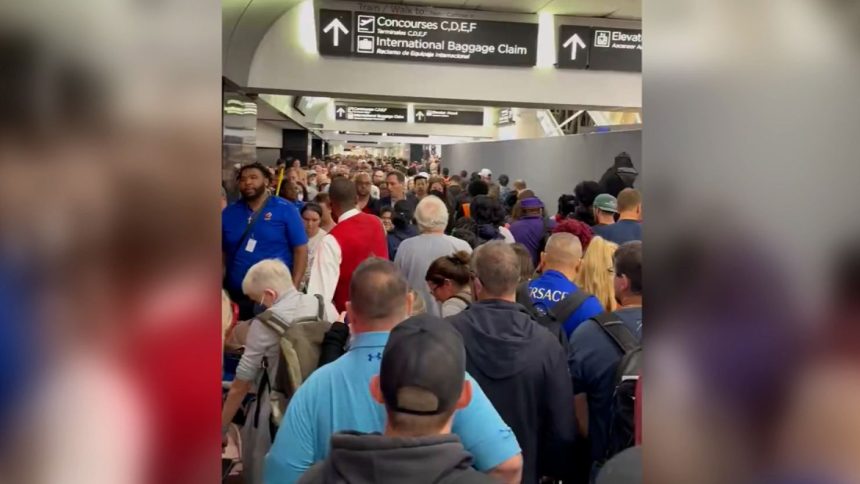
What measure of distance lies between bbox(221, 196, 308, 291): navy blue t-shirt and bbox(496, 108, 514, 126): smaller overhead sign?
17.5 m

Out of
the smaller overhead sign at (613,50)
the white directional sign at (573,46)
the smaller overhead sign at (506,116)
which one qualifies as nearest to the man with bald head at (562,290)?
the white directional sign at (573,46)

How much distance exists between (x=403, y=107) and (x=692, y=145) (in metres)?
19.9

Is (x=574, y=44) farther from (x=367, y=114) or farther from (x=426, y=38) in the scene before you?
(x=367, y=114)

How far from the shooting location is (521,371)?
101 inches

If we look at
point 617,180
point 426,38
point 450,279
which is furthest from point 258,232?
point 426,38

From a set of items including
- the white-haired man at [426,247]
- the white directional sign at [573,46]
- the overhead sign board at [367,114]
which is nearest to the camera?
the white-haired man at [426,247]

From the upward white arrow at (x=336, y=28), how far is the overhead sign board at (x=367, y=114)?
11870mm

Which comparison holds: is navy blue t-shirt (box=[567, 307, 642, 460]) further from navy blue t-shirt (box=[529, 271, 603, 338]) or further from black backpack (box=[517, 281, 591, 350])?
navy blue t-shirt (box=[529, 271, 603, 338])

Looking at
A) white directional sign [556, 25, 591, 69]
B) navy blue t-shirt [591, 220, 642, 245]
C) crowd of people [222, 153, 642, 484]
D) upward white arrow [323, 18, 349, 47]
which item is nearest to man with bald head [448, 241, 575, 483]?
crowd of people [222, 153, 642, 484]

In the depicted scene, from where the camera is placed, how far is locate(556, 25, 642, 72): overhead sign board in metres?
9.18

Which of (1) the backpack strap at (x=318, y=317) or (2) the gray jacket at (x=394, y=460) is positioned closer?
(2) the gray jacket at (x=394, y=460)

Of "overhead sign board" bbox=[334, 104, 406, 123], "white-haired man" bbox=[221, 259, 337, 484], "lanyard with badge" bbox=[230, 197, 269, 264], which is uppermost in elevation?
"overhead sign board" bbox=[334, 104, 406, 123]

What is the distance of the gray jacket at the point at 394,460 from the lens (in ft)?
4.68

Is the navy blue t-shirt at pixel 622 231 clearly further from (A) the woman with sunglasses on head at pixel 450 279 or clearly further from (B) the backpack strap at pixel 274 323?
(B) the backpack strap at pixel 274 323
